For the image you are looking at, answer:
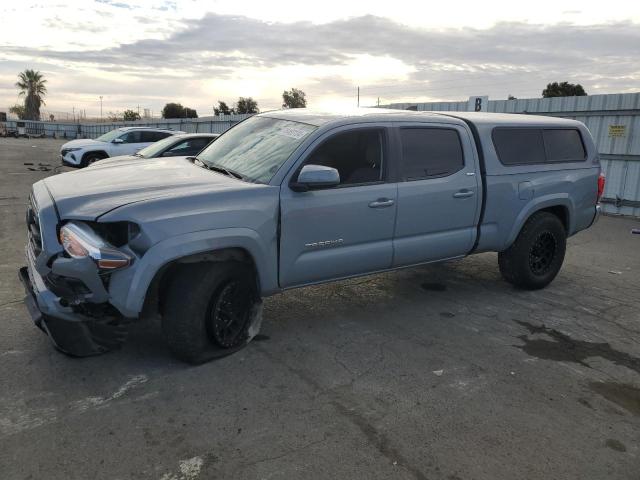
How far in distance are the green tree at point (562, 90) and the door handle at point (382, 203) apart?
41.0 metres

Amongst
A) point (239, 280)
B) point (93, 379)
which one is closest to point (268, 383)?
point (239, 280)

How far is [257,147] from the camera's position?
4.54 meters

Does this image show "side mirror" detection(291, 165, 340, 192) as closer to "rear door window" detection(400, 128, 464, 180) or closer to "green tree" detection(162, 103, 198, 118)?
"rear door window" detection(400, 128, 464, 180)

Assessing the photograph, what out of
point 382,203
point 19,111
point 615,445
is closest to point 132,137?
point 382,203

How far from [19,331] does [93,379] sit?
3.70ft

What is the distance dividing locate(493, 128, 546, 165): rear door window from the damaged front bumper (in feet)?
13.0

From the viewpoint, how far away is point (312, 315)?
4.93 m

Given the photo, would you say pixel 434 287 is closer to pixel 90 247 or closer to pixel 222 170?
pixel 222 170

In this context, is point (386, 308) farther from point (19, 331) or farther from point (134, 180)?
point (19, 331)

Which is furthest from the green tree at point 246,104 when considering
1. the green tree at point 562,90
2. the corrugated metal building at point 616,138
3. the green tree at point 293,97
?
the corrugated metal building at point 616,138

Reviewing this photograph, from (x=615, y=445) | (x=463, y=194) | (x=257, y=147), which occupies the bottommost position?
(x=615, y=445)

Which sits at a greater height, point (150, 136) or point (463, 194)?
point (150, 136)

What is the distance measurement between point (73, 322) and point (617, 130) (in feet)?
41.1

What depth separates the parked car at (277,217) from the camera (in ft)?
11.2
